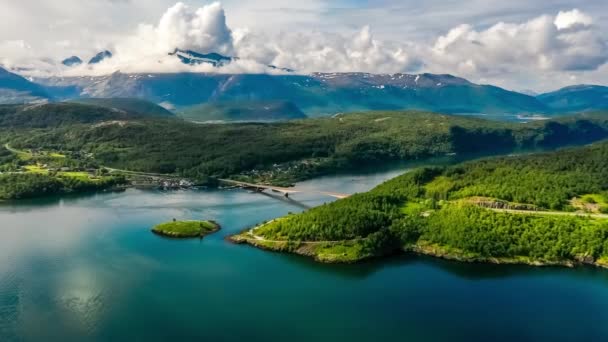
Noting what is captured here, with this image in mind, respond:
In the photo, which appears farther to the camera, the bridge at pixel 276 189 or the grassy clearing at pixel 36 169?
the grassy clearing at pixel 36 169

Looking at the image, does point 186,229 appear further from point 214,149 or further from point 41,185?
point 214,149

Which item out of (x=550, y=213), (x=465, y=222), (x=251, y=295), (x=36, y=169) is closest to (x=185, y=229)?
(x=251, y=295)

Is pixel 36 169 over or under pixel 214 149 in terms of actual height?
under

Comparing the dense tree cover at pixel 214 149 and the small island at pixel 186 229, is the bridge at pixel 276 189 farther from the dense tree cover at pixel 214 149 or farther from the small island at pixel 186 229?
the small island at pixel 186 229

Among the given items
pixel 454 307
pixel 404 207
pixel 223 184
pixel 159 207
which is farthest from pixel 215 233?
pixel 223 184

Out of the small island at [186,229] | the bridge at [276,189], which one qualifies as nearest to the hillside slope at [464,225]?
the small island at [186,229]

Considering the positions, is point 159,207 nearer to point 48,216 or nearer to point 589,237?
point 48,216

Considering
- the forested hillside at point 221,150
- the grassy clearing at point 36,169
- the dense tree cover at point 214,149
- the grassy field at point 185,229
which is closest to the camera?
the grassy field at point 185,229
